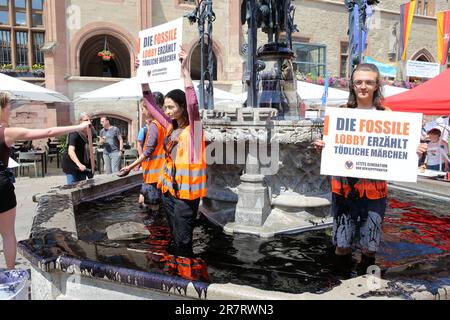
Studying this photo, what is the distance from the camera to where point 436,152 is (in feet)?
31.6

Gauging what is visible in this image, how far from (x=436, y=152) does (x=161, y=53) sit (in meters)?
8.04

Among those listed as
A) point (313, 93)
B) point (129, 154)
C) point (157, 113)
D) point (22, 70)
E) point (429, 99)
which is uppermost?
point (22, 70)

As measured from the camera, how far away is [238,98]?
14.1m

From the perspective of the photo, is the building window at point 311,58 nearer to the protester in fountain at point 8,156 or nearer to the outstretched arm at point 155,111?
the outstretched arm at point 155,111

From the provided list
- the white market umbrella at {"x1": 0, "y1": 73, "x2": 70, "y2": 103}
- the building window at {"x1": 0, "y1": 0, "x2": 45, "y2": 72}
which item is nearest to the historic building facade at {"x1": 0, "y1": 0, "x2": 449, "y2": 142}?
the building window at {"x1": 0, "y1": 0, "x2": 45, "y2": 72}

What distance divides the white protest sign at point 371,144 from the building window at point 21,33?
19.5 m

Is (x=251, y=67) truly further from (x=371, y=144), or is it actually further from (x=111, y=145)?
(x=111, y=145)

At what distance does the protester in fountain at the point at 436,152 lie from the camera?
9.61 meters

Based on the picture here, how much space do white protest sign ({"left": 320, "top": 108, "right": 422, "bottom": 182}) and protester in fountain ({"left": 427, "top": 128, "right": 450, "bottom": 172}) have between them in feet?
25.5

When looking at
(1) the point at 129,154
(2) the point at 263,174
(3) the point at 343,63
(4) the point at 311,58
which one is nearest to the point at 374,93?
(2) the point at 263,174

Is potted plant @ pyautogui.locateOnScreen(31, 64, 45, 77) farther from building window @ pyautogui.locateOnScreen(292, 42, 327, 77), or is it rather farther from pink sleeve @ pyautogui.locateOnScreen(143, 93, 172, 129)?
pink sleeve @ pyautogui.locateOnScreen(143, 93, 172, 129)

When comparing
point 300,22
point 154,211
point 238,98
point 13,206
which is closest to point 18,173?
point 238,98
